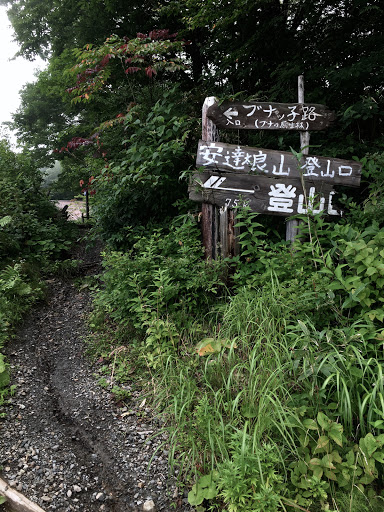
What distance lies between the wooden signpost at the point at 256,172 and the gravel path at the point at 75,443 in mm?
2222

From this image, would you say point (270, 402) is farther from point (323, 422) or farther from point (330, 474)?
point (330, 474)

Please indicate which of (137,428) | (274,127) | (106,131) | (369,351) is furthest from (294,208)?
(106,131)

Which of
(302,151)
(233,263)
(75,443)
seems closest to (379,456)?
(75,443)

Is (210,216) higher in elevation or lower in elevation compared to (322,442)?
higher

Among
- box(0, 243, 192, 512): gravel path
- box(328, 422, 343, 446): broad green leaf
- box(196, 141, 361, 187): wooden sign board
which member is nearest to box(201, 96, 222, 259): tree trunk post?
box(196, 141, 361, 187): wooden sign board

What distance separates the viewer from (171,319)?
3.58 m

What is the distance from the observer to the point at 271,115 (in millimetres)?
4238

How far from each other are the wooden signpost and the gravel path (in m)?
2.22

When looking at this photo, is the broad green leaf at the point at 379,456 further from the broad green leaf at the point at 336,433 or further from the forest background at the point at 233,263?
the broad green leaf at the point at 336,433

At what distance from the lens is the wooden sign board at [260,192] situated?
421 centimetres

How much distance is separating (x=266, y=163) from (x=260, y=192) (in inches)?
14.5

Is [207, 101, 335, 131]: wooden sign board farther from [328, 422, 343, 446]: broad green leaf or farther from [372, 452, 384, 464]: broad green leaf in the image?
[372, 452, 384, 464]: broad green leaf

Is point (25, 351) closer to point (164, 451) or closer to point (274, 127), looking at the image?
point (164, 451)

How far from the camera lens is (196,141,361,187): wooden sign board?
4.17 m
